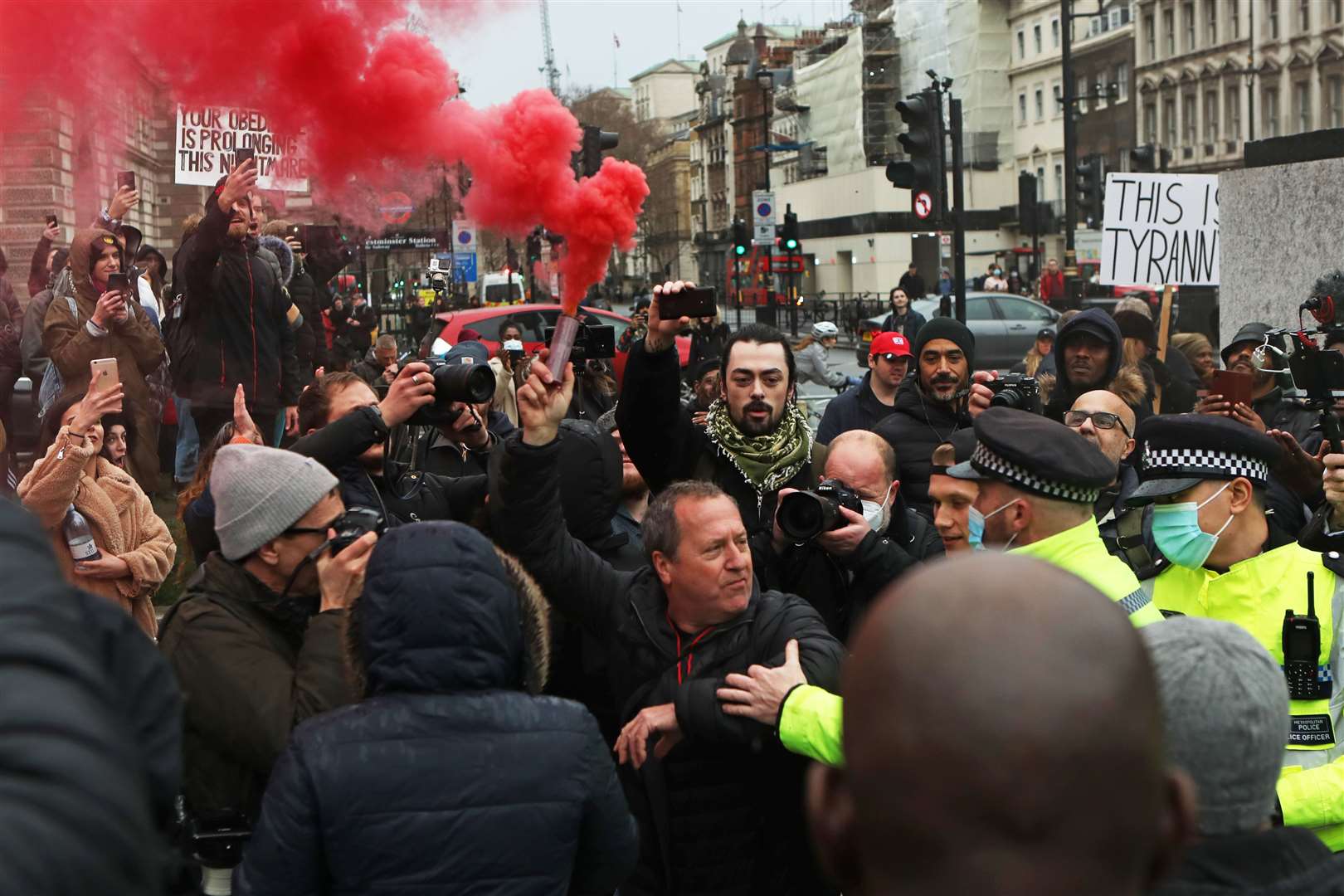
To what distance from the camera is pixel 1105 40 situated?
68.3 meters

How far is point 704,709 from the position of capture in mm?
3107

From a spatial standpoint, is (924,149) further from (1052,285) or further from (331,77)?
(1052,285)

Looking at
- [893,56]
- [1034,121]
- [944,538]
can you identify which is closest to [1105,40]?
[1034,121]

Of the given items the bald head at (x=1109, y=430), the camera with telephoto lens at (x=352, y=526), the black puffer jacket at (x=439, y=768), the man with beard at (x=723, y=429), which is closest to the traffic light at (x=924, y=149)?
the bald head at (x=1109, y=430)

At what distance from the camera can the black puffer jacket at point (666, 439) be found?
473 cm

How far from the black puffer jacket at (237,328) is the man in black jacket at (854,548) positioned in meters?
5.45

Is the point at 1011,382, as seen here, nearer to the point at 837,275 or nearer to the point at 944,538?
the point at 944,538

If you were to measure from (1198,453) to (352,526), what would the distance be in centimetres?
221

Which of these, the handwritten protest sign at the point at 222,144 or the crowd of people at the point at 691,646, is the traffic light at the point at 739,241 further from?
the crowd of people at the point at 691,646

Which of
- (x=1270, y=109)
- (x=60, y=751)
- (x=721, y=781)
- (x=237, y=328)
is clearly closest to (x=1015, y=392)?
(x=721, y=781)

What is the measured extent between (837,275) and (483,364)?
72.1 metres

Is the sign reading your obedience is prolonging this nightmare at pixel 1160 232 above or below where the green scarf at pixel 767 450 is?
above

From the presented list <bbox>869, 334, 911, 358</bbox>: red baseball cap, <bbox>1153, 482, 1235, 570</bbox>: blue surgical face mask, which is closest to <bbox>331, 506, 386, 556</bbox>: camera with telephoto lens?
<bbox>1153, 482, 1235, 570</bbox>: blue surgical face mask

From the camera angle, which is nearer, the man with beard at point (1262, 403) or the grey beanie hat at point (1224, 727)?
the grey beanie hat at point (1224, 727)
